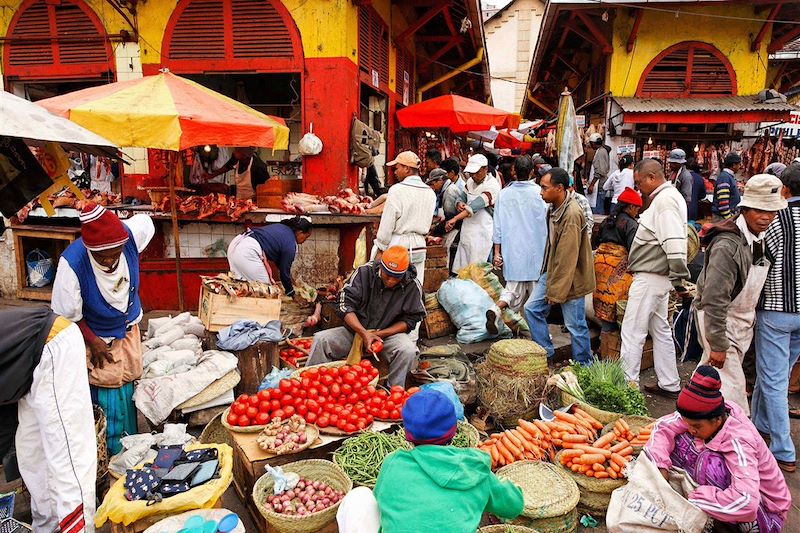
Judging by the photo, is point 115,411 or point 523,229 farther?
point 523,229

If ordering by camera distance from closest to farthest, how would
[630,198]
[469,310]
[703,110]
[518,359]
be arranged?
[518,359] < [630,198] < [469,310] < [703,110]

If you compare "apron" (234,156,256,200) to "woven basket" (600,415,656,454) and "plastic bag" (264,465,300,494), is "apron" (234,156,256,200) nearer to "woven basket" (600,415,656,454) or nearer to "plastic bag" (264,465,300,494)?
"plastic bag" (264,465,300,494)

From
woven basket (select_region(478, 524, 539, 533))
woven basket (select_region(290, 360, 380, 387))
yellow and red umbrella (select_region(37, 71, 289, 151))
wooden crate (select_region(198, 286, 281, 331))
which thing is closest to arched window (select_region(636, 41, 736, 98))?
yellow and red umbrella (select_region(37, 71, 289, 151))

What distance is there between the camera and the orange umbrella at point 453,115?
32.9 ft

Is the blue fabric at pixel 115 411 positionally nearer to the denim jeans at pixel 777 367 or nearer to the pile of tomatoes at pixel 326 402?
the pile of tomatoes at pixel 326 402

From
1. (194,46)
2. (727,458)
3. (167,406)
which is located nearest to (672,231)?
(727,458)

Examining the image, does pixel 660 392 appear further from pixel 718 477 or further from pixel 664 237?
pixel 718 477

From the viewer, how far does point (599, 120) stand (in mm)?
14773

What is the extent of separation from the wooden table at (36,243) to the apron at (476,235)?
19.3 ft

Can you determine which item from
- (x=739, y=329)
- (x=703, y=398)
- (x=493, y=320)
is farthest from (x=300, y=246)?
(x=703, y=398)

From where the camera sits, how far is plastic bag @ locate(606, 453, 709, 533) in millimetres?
2531

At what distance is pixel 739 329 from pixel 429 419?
3.08m

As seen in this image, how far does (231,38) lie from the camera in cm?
804

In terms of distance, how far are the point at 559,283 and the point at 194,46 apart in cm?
675
